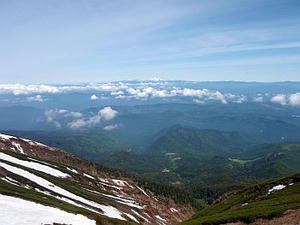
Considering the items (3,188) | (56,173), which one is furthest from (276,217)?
(56,173)

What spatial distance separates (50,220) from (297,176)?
1598 inches

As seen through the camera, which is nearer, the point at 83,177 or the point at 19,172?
the point at 19,172

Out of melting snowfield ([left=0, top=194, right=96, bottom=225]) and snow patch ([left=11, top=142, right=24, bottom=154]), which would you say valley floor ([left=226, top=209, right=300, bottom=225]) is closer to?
melting snowfield ([left=0, top=194, right=96, bottom=225])

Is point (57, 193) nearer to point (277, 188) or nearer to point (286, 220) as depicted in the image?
point (277, 188)

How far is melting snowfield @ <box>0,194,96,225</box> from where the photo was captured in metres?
43.0

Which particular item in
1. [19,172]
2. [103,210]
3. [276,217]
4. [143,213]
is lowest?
[143,213]

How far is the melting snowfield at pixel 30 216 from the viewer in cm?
4303

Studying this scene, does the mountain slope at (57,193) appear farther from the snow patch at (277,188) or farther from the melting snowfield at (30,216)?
the snow patch at (277,188)

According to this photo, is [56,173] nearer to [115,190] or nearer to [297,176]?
[115,190]

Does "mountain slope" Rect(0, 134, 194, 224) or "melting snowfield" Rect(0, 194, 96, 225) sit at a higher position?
"melting snowfield" Rect(0, 194, 96, 225)

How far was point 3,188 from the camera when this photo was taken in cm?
6312

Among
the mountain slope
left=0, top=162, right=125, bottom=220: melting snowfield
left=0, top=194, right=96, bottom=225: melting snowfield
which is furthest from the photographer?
left=0, top=162, right=125, bottom=220: melting snowfield

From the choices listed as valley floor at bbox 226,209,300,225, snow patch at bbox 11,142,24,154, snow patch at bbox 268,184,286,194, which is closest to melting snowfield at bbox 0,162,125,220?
snow patch at bbox 268,184,286,194

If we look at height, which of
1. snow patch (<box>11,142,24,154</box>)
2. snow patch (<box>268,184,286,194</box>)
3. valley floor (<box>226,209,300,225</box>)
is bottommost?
snow patch (<box>11,142,24,154</box>)
